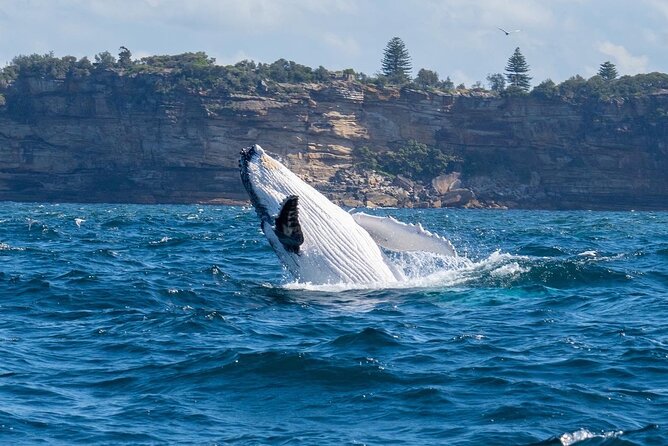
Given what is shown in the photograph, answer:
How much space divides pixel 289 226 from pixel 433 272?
523 cm

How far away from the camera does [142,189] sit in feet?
346

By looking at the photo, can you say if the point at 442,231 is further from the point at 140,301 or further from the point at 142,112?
the point at 142,112

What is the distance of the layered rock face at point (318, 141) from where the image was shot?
103375mm

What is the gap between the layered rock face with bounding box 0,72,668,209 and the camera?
339 feet

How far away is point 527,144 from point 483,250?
79.7 metres

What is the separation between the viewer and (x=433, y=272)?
2044 centimetres

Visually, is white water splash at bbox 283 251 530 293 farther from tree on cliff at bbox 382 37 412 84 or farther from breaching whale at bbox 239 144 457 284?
tree on cliff at bbox 382 37 412 84

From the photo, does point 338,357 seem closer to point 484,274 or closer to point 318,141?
point 484,274

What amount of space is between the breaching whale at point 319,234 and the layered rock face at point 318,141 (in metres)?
83.5

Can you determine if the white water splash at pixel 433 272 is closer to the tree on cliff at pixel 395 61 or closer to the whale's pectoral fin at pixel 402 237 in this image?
the whale's pectoral fin at pixel 402 237

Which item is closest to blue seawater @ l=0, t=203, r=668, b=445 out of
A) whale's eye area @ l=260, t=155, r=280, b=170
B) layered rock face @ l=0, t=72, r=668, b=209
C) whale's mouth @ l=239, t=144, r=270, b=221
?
whale's mouth @ l=239, t=144, r=270, b=221

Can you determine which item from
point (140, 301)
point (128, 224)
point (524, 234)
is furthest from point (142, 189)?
point (140, 301)

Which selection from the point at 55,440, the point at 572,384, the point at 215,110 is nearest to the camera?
the point at 55,440

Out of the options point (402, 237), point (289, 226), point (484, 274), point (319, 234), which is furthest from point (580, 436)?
point (484, 274)
